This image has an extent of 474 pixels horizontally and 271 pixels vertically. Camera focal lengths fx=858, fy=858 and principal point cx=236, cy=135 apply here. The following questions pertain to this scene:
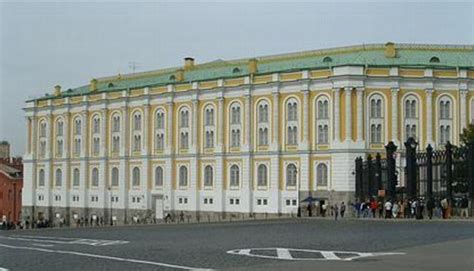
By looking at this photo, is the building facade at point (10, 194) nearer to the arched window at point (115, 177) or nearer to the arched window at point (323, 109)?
the arched window at point (115, 177)

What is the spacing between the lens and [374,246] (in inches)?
1046

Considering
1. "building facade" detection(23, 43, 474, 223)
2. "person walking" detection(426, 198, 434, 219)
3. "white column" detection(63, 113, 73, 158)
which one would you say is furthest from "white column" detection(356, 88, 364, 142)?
"white column" detection(63, 113, 73, 158)

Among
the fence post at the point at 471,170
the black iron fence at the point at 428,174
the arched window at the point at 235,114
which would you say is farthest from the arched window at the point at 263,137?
the fence post at the point at 471,170

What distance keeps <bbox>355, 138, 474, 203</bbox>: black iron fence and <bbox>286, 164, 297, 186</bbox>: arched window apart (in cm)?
2875

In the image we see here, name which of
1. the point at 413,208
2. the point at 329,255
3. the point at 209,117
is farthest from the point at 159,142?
the point at 329,255

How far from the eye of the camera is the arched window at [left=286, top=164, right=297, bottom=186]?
3583 inches

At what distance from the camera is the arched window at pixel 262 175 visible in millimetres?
93375

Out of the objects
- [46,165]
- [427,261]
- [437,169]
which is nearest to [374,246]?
[427,261]

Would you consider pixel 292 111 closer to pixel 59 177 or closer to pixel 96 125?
pixel 96 125

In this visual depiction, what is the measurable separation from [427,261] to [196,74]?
87.8m

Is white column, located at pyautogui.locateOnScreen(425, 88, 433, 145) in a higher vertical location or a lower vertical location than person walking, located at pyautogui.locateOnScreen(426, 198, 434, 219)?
higher

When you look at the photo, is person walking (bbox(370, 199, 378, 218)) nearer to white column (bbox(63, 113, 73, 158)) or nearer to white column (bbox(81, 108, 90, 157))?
white column (bbox(81, 108, 90, 157))

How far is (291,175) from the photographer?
91.3 metres

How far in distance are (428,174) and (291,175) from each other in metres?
40.1
